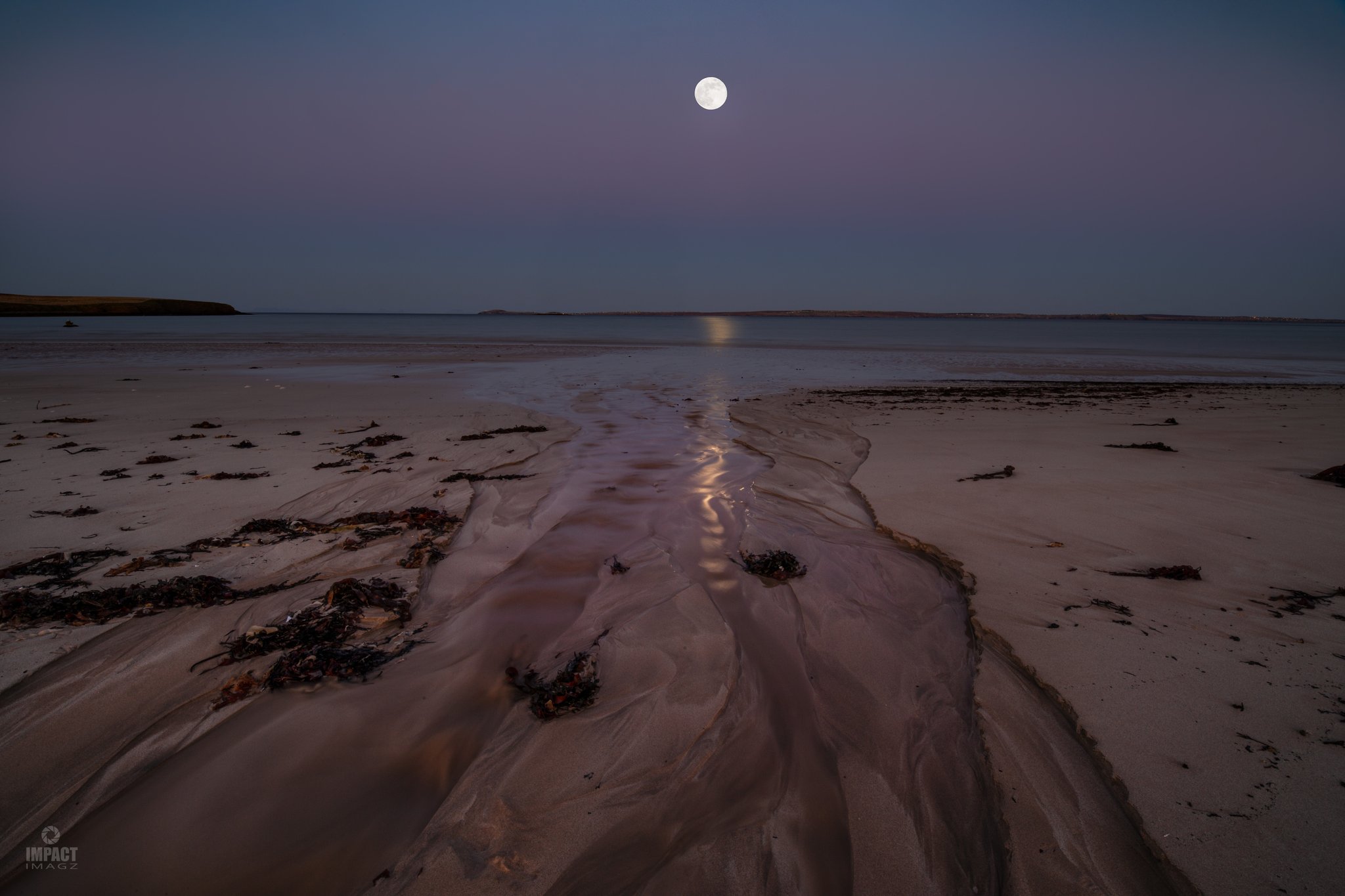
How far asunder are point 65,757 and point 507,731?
84.3 inches

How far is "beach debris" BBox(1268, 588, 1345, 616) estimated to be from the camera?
360 cm

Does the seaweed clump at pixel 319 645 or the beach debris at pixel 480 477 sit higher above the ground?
the beach debris at pixel 480 477

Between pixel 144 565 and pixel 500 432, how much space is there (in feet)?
19.0

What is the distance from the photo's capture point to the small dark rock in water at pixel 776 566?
4.49m

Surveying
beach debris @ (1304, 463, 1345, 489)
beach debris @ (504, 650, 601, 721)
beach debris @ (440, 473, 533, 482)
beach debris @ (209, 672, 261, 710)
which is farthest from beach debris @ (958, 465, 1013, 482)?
beach debris @ (209, 672, 261, 710)

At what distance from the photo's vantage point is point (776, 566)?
4.57m

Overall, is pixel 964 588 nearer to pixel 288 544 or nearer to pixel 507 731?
pixel 507 731

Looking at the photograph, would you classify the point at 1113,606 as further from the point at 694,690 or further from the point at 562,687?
the point at 562,687

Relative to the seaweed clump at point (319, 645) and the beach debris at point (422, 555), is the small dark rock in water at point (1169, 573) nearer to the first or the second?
the seaweed clump at point (319, 645)

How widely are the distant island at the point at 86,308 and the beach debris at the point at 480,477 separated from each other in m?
124

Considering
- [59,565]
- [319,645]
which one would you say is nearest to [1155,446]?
[319,645]

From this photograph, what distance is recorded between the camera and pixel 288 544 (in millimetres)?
4879

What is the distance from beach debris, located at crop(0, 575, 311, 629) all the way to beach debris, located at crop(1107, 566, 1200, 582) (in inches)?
266

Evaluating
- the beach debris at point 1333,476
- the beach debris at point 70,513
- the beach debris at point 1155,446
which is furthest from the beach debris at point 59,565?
the beach debris at point 1155,446
